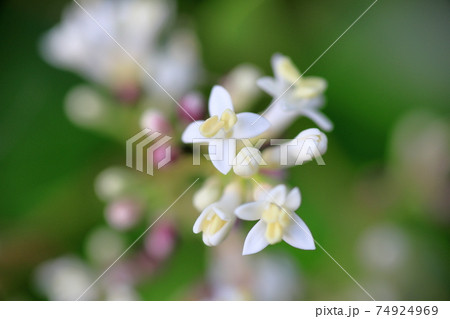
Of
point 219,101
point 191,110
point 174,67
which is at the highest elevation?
point 174,67

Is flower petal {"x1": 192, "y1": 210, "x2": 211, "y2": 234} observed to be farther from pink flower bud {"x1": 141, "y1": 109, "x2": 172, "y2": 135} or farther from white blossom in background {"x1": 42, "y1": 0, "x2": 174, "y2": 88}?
white blossom in background {"x1": 42, "y1": 0, "x2": 174, "y2": 88}

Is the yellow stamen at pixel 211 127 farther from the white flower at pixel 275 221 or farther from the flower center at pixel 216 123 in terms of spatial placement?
the white flower at pixel 275 221

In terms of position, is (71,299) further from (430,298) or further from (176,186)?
(430,298)

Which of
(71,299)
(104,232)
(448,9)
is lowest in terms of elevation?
(71,299)

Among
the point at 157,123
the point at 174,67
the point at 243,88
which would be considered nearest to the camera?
the point at 157,123

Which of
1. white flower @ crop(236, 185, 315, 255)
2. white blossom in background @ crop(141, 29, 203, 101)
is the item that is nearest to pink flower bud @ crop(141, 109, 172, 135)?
white blossom in background @ crop(141, 29, 203, 101)

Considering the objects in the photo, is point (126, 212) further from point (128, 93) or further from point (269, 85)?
point (269, 85)

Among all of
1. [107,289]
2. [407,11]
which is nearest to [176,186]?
[107,289]

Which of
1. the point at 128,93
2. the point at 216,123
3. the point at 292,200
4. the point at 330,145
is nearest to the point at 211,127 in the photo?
the point at 216,123

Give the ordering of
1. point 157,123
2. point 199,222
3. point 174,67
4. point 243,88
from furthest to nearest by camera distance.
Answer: point 174,67 → point 243,88 → point 157,123 → point 199,222
